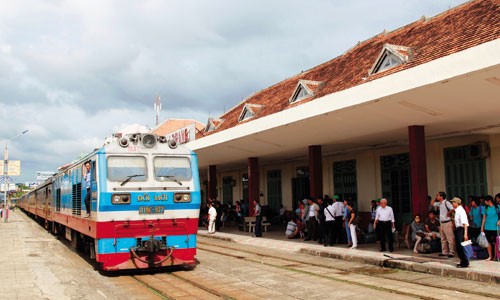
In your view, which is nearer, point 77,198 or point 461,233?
point 461,233

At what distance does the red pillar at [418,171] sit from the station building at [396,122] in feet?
0.09

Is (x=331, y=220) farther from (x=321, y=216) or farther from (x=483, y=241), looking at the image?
(x=483, y=241)

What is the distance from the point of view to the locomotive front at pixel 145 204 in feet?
33.4

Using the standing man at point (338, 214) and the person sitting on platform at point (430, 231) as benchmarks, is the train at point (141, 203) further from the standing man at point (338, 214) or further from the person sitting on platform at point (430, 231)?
the person sitting on platform at point (430, 231)

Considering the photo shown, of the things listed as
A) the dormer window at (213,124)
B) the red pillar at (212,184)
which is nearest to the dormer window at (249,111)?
the dormer window at (213,124)

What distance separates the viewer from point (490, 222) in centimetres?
1067

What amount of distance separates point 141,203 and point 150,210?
0.83 ft

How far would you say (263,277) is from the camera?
9961 mm

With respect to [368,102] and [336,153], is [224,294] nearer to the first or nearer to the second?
[368,102]

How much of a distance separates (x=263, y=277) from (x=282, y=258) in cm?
323

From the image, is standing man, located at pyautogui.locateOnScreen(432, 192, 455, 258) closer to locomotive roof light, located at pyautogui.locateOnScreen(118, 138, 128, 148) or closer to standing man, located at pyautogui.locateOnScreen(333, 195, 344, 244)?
standing man, located at pyautogui.locateOnScreen(333, 195, 344, 244)

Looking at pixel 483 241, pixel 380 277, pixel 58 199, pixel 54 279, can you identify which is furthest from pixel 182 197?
pixel 58 199

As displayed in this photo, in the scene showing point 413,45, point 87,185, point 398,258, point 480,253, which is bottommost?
point 398,258

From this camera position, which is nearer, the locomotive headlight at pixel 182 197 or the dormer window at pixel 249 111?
the locomotive headlight at pixel 182 197
